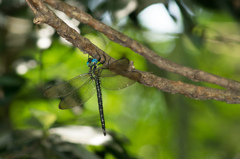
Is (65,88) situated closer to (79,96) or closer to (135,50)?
(79,96)

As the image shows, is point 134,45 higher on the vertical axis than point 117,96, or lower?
lower

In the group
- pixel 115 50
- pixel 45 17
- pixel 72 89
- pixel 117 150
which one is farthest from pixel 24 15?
pixel 45 17

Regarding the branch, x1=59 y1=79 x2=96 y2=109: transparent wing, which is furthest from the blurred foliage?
the branch

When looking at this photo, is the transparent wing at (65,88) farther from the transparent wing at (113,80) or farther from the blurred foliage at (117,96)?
the blurred foliage at (117,96)

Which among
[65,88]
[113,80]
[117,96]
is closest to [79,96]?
[65,88]

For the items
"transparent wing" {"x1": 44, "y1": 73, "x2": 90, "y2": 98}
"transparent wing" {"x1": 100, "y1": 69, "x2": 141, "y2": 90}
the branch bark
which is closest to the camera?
the branch bark

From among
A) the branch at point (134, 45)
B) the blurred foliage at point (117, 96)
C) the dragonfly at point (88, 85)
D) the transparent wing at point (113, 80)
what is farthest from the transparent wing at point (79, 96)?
the branch at point (134, 45)

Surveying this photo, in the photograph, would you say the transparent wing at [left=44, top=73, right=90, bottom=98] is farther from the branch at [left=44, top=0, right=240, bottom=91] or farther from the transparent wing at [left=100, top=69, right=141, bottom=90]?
the branch at [left=44, top=0, right=240, bottom=91]
